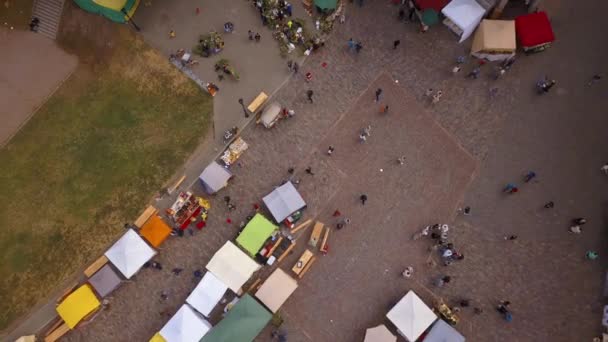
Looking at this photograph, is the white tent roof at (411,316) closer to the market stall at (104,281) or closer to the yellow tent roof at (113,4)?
the market stall at (104,281)

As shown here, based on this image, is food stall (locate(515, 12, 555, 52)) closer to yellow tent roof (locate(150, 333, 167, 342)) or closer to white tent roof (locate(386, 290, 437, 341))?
white tent roof (locate(386, 290, 437, 341))

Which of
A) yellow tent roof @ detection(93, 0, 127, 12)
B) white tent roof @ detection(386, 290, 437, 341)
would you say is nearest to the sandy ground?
yellow tent roof @ detection(93, 0, 127, 12)

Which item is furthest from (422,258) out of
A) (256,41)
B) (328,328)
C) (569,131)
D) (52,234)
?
(52,234)

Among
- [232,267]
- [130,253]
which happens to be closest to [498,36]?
[232,267]

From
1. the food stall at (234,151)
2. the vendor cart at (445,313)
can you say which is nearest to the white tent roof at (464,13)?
the food stall at (234,151)

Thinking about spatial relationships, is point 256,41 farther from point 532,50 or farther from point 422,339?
point 422,339

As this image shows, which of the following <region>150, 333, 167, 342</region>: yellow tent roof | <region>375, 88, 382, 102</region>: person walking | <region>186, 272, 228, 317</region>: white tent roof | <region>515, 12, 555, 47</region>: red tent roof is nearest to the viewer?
<region>150, 333, 167, 342</region>: yellow tent roof
